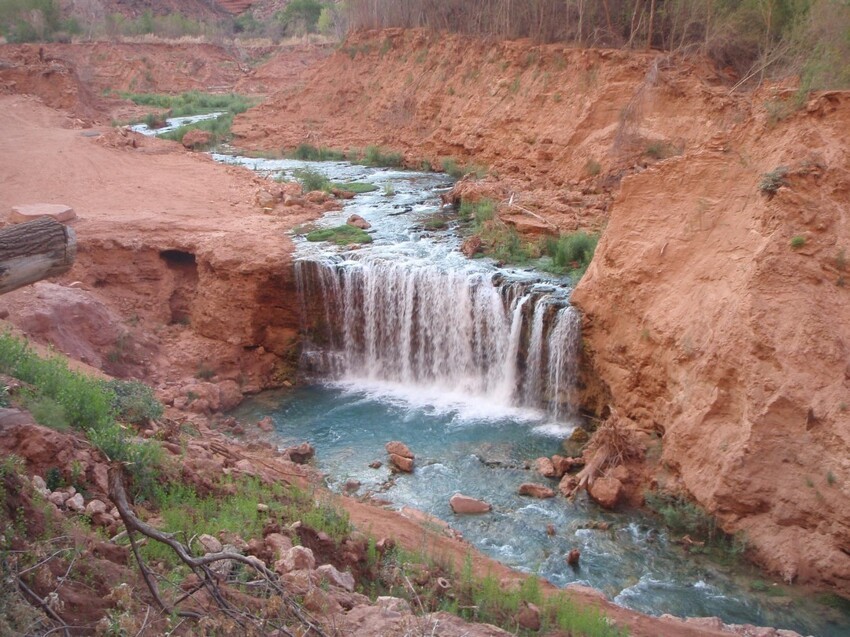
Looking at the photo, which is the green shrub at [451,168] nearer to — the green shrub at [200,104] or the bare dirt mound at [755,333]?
the green shrub at [200,104]

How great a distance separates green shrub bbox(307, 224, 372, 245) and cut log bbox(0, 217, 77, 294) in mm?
9901

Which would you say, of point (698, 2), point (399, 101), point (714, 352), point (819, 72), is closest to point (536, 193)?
point (698, 2)

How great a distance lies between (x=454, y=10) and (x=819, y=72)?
16205 mm

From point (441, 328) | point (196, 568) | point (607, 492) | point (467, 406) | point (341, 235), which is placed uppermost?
point (196, 568)

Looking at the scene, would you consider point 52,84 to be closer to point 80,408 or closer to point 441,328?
point 441,328

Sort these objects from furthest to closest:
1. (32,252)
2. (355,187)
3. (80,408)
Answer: (355,187), (80,408), (32,252)

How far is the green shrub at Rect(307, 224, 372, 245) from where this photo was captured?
14.5m

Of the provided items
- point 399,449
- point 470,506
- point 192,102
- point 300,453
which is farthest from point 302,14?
point 470,506

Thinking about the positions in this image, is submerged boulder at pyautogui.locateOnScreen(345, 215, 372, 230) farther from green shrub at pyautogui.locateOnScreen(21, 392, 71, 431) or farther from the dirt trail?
green shrub at pyautogui.locateOnScreen(21, 392, 71, 431)

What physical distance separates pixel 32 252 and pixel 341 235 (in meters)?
10.5

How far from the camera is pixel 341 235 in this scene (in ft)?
48.4

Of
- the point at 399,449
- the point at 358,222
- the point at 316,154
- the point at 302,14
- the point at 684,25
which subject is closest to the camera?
the point at 399,449

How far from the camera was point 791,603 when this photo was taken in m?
7.46

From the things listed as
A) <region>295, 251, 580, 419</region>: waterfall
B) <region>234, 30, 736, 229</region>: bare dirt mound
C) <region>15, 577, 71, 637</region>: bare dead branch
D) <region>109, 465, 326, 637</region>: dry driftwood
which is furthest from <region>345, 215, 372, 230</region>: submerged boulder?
<region>15, 577, 71, 637</region>: bare dead branch
